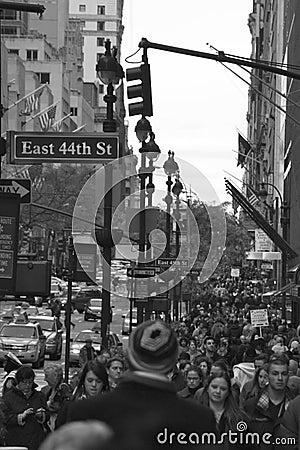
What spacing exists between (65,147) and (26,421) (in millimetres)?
4077

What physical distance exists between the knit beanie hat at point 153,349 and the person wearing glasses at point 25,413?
682 centimetres

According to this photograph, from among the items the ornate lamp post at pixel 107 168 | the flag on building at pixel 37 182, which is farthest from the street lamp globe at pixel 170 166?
the flag on building at pixel 37 182

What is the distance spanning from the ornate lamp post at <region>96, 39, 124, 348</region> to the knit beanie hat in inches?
581

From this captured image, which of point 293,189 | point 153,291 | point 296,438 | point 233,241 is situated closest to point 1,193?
point 296,438

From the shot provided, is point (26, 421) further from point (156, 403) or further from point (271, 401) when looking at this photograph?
point (156, 403)

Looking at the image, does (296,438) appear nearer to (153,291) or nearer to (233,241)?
(153,291)

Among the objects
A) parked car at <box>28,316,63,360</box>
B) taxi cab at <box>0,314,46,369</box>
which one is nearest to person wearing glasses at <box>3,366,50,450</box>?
taxi cab at <box>0,314,46,369</box>

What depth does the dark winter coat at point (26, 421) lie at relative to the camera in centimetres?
1159

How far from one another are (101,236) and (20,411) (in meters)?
8.94

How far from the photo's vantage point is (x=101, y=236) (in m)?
20.8

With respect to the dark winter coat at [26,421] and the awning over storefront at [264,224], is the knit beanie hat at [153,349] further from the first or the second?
the awning over storefront at [264,224]

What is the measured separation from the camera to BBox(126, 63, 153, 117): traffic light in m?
16.8

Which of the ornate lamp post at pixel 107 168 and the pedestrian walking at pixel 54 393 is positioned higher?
the ornate lamp post at pixel 107 168

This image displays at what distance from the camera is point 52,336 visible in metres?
46.9
